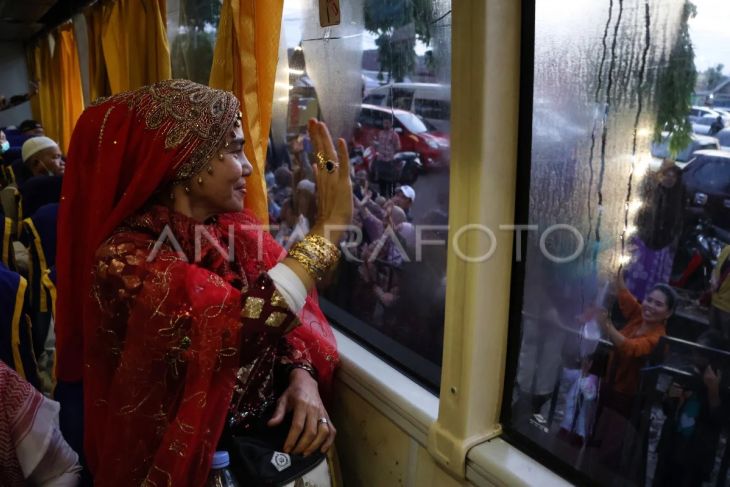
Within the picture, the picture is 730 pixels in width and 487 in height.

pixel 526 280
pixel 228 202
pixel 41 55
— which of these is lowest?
pixel 526 280

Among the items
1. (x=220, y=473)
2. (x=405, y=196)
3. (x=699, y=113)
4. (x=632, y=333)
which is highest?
(x=699, y=113)

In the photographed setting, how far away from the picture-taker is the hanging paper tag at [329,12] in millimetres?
1470

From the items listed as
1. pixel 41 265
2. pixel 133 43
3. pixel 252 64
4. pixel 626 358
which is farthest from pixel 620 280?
pixel 133 43

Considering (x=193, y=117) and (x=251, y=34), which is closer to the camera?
(x=193, y=117)

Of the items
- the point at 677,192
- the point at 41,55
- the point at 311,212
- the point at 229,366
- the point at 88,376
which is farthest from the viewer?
the point at 41,55

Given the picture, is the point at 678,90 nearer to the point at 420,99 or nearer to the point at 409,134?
the point at 420,99

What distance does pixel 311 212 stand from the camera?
2.44 meters

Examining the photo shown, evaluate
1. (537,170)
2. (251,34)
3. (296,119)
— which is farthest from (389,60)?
(537,170)

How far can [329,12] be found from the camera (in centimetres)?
150

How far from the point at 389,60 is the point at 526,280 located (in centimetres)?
87

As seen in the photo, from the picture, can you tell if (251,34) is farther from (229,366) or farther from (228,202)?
(229,366)

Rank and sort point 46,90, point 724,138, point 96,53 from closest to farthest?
point 724,138 → point 96,53 → point 46,90

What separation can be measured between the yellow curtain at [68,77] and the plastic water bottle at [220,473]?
4.63 m

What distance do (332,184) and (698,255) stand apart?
26.6 inches
